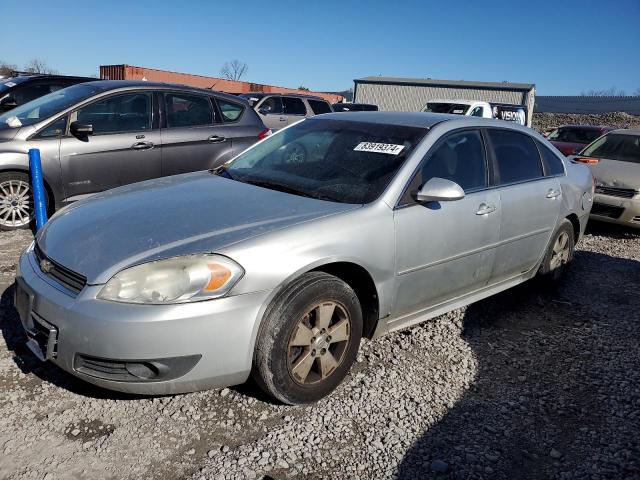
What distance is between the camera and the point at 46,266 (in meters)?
2.81

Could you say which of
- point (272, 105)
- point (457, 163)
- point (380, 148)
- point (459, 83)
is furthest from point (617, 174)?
point (459, 83)

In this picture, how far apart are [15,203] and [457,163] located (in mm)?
4308

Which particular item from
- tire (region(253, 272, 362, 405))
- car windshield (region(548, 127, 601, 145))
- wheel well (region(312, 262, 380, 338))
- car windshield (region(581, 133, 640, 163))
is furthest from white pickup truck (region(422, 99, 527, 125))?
tire (region(253, 272, 362, 405))

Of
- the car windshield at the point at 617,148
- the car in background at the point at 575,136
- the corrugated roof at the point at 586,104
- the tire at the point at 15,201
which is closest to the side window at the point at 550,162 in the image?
the car windshield at the point at 617,148

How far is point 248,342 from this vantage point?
2.60m

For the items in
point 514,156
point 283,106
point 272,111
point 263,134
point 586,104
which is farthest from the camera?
point 586,104

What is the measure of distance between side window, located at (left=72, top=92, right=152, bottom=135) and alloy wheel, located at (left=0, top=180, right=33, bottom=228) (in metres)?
0.89

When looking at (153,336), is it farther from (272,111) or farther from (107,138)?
(272,111)

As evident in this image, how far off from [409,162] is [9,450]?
8.34 ft

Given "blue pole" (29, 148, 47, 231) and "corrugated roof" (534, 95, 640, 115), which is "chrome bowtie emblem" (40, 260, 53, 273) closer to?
"blue pole" (29, 148, 47, 231)

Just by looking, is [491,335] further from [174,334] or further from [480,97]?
[480,97]

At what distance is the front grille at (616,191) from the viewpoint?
7262mm

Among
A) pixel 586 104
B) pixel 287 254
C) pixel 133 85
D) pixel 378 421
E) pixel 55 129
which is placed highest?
pixel 586 104

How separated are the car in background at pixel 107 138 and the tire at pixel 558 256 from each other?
370cm
